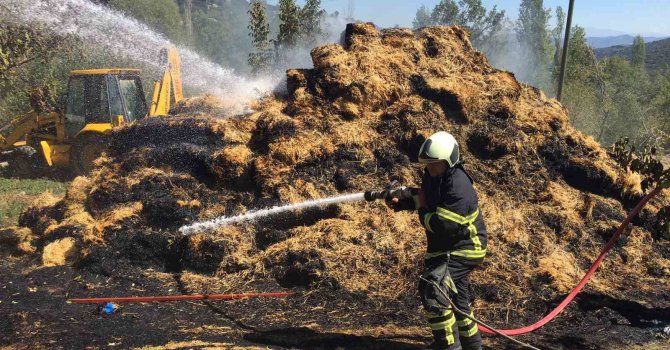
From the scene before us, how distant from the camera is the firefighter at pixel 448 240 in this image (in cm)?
375

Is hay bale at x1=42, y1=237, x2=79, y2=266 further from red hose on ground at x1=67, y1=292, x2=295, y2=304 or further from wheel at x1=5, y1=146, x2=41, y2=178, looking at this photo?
wheel at x1=5, y1=146, x2=41, y2=178

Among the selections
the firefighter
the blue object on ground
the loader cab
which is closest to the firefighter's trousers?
the firefighter

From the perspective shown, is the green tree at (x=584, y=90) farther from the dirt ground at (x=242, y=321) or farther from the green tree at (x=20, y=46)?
the green tree at (x=20, y=46)

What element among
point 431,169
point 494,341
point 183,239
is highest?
point 431,169

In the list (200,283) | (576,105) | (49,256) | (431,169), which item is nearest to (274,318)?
(200,283)

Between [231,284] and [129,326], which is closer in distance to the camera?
[129,326]

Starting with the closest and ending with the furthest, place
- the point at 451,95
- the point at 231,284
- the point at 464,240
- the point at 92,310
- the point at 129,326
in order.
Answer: the point at 464,240
the point at 129,326
the point at 92,310
the point at 231,284
the point at 451,95

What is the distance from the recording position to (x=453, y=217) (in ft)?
12.2

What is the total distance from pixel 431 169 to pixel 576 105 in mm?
18488

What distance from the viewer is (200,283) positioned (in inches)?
223

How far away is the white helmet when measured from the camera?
3.82 metres

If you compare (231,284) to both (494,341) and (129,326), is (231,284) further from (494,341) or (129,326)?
(494,341)

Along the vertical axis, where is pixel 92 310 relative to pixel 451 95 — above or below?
below

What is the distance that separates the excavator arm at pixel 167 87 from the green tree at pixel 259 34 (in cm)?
435
